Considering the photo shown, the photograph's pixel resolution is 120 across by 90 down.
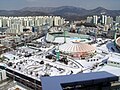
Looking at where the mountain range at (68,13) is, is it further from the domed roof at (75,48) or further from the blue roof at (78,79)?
the blue roof at (78,79)

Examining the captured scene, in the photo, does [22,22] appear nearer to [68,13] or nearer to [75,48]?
[75,48]

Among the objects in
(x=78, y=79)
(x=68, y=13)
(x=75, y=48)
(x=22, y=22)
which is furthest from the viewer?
(x=68, y=13)

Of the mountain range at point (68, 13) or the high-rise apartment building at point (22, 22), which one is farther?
the mountain range at point (68, 13)

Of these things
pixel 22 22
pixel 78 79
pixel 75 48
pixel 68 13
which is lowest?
pixel 75 48

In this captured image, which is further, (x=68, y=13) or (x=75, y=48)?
(x=68, y=13)

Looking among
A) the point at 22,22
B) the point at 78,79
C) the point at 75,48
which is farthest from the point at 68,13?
the point at 78,79

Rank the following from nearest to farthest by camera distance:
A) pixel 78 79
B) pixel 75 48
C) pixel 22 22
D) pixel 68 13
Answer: pixel 78 79, pixel 75 48, pixel 22 22, pixel 68 13

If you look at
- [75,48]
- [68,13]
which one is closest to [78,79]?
[75,48]

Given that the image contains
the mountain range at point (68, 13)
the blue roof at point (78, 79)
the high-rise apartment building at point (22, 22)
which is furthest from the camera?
the mountain range at point (68, 13)

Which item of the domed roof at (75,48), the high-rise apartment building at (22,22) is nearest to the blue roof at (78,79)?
the domed roof at (75,48)

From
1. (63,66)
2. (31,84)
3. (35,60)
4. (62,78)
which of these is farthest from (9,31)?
(62,78)

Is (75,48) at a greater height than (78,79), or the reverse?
(78,79)

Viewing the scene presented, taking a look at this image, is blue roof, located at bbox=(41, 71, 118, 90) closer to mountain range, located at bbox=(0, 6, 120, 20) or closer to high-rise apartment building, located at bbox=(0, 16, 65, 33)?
high-rise apartment building, located at bbox=(0, 16, 65, 33)
